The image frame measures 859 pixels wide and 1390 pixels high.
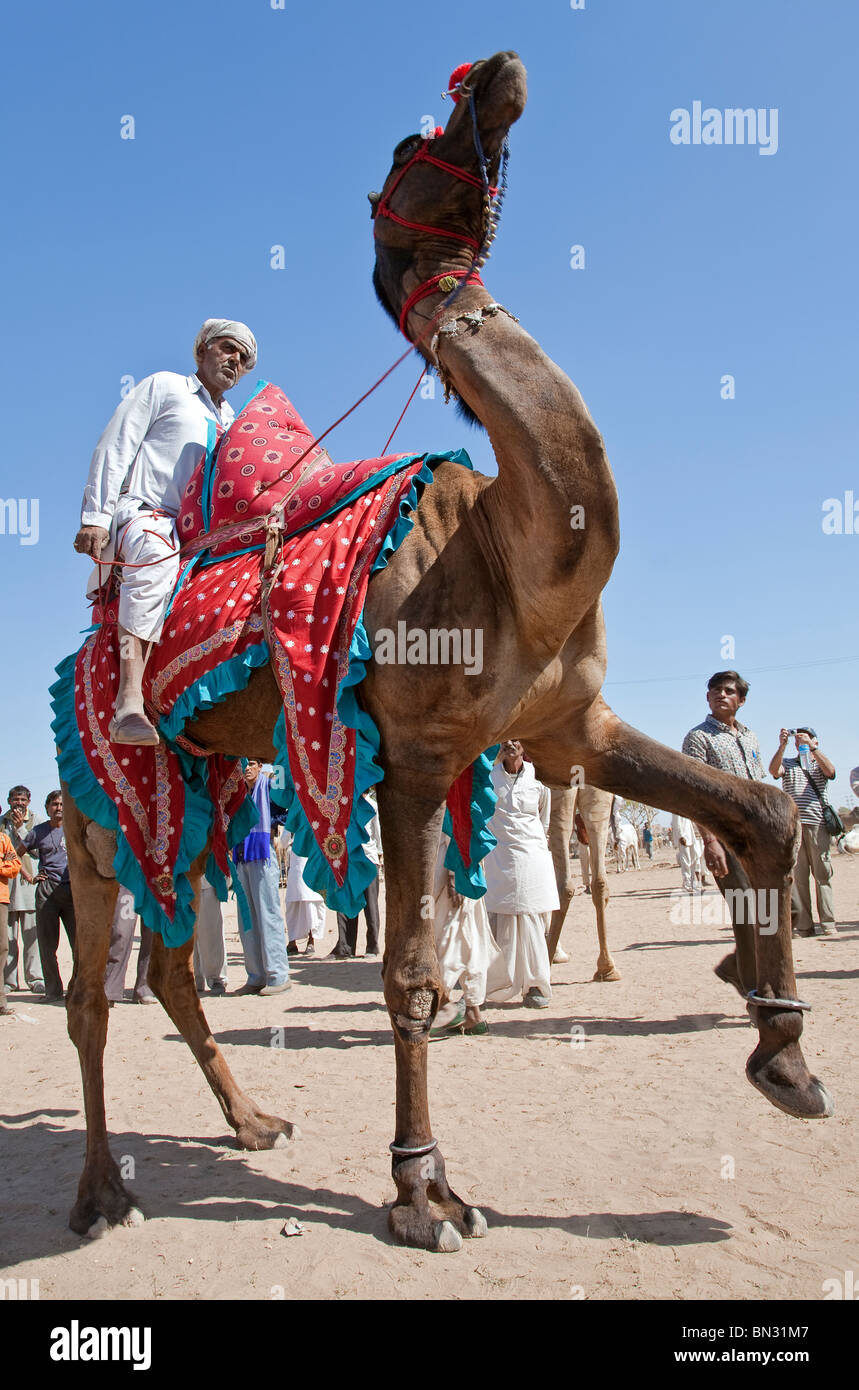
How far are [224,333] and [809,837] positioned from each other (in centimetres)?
1006

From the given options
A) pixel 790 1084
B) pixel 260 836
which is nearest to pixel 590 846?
pixel 260 836

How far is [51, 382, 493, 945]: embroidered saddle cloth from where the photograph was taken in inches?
136

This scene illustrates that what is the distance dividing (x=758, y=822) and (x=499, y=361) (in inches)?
76.1

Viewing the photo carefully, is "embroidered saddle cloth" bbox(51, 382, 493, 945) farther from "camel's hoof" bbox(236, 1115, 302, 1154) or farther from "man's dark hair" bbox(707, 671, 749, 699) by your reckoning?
"man's dark hair" bbox(707, 671, 749, 699)

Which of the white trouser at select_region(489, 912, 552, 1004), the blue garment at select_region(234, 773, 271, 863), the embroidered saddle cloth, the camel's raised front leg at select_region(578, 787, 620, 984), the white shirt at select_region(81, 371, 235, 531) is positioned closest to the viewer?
the embroidered saddle cloth

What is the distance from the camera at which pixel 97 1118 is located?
412 cm

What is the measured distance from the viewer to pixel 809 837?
1231cm

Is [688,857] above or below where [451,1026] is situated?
above

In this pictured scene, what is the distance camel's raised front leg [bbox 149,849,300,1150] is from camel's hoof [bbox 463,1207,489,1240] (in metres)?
1.49

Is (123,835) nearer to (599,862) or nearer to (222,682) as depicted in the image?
(222,682)

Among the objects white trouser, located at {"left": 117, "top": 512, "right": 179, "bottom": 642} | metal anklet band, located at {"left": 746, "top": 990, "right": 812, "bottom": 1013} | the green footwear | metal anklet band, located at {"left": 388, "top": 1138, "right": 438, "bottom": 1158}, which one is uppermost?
white trouser, located at {"left": 117, "top": 512, "right": 179, "bottom": 642}

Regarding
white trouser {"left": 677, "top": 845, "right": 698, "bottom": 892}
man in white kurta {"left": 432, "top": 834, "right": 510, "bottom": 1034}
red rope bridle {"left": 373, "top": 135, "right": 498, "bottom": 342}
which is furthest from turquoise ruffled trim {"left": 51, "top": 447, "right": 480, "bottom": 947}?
white trouser {"left": 677, "top": 845, "right": 698, "bottom": 892}
